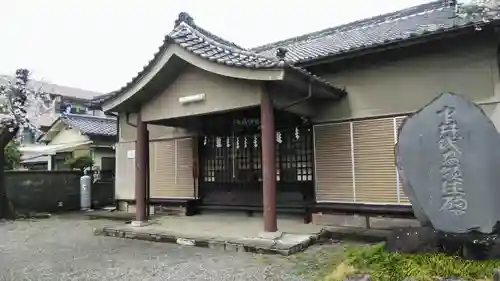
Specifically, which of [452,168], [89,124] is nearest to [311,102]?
[452,168]

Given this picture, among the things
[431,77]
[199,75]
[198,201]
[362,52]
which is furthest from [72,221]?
[431,77]

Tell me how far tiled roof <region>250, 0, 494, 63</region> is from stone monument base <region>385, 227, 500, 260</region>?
450cm

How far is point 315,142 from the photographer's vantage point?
30.0ft

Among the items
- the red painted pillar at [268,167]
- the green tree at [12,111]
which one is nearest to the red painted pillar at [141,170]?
the red painted pillar at [268,167]

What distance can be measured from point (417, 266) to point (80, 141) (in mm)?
17176

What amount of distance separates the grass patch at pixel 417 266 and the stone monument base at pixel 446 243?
0.25 ft

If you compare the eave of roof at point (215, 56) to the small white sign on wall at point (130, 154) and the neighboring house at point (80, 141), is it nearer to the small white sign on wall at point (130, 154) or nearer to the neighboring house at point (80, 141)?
the small white sign on wall at point (130, 154)

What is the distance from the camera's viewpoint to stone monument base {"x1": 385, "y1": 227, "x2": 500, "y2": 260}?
4.04 metres

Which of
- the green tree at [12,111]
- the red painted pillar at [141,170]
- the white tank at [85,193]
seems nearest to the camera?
the red painted pillar at [141,170]

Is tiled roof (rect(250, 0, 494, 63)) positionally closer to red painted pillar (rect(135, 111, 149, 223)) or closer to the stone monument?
the stone monument

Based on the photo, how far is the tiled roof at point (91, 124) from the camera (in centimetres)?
1823

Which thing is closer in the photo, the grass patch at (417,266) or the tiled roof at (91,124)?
the grass patch at (417,266)

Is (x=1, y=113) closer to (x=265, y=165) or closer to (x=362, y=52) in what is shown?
(x=265, y=165)

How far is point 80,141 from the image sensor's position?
18266mm
